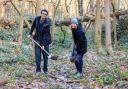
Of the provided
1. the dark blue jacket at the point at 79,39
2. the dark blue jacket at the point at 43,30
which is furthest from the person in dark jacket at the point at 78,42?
the dark blue jacket at the point at 43,30

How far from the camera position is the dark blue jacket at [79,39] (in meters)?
10.7

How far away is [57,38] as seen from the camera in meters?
22.6

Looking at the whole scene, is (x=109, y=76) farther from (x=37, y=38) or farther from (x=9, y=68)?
(x=9, y=68)

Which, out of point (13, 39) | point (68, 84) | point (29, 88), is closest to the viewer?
point (29, 88)

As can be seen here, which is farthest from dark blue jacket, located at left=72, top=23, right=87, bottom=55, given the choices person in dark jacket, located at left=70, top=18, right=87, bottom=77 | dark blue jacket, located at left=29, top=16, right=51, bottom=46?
dark blue jacket, located at left=29, top=16, right=51, bottom=46

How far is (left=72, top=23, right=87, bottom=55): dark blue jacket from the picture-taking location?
10703 mm

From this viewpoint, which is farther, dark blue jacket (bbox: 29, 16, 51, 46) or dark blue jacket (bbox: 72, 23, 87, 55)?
dark blue jacket (bbox: 29, 16, 51, 46)

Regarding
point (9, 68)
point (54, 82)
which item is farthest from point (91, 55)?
point (54, 82)

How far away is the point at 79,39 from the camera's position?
10781mm

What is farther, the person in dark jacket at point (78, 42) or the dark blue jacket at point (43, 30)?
the dark blue jacket at point (43, 30)

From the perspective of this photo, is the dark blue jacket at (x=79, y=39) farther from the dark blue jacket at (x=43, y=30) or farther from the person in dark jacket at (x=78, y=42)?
the dark blue jacket at (x=43, y=30)

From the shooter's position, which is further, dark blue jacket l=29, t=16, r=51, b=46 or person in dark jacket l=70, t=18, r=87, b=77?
dark blue jacket l=29, t=16, r=51, b=46

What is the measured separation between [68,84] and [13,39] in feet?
37.0

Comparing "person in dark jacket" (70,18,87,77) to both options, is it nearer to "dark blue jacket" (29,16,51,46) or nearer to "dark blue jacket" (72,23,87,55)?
"dark blue jacket" (72,23,87,55)
